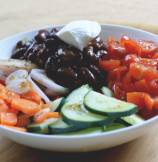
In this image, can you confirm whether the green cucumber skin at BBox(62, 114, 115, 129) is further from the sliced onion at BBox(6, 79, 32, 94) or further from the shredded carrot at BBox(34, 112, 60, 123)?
the sliced onion at BBox(6, 79, 32, 94)

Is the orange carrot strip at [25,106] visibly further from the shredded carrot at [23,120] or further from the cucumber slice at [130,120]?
the cucumber slice at [130,120]

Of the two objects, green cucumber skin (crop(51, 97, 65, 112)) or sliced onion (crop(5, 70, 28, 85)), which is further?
sliced onion (crop(5, 70, 28, 85))

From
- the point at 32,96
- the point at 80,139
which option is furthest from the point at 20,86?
the point at 80,139

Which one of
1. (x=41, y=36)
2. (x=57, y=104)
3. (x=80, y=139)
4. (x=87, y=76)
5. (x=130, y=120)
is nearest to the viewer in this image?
(x=80, y=139)

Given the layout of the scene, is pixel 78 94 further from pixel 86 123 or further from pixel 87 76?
pixel 86 123

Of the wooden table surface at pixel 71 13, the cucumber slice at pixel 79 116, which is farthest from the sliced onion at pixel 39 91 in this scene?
the wooden table surface at pixel 71 13

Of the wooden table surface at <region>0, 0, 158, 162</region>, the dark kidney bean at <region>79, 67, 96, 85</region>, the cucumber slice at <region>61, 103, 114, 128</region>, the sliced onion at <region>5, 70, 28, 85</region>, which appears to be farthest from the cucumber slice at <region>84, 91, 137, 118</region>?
the wooden table surface at <region>0, 0, 158, 162</region>
